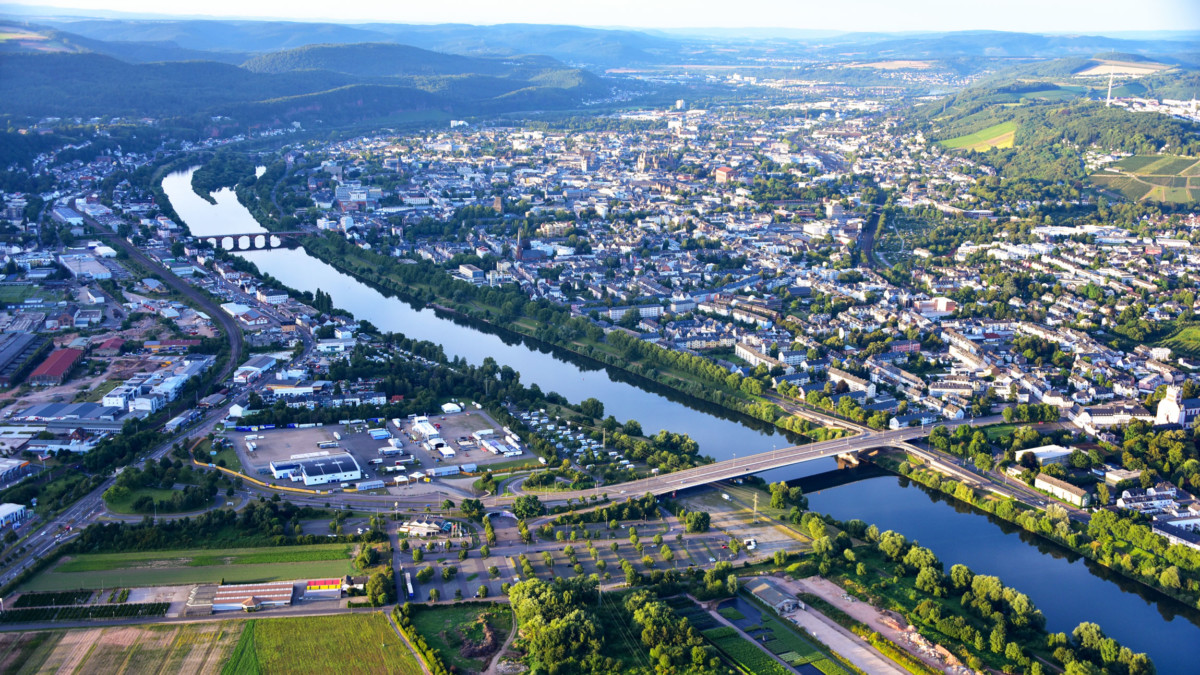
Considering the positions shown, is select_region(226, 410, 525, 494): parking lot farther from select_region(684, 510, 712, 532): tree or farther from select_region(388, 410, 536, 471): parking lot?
select_region(684, 510, 712, 532): tree

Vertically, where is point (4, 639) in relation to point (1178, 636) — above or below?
above

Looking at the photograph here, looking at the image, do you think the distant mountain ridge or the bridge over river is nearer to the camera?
the bridge over river

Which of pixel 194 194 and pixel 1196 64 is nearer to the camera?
pixel 194 194

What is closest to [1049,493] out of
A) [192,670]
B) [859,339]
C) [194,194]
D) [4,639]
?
[859,339]

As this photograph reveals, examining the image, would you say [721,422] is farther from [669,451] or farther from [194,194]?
[194,194]

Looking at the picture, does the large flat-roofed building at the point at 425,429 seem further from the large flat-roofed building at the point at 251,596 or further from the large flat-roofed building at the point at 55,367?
the large flat-roofed building at the point at 55,367

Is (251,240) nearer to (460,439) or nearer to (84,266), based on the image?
(84,266)

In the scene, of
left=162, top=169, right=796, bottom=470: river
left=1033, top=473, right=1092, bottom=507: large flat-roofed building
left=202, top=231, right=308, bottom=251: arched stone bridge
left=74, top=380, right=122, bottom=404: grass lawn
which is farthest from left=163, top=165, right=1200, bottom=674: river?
left=202, top=231, right=308, bottom=251: arched stone bridge
